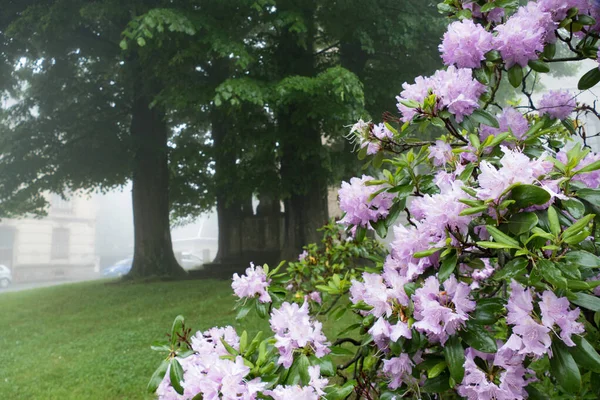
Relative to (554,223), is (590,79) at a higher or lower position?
higher

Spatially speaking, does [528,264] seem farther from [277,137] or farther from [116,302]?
[116,302]

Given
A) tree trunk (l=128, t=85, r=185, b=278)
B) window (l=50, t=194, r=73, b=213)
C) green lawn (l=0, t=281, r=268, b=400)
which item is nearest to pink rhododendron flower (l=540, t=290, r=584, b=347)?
green lawn (l=0, t=281, r=268, b=400)

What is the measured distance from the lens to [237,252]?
1403cm

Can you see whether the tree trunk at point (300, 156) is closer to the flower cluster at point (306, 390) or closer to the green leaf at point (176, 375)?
the green leaf at point (176, 375)

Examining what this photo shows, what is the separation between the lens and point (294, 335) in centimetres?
138

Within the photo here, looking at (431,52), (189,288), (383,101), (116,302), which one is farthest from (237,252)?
(431,52)

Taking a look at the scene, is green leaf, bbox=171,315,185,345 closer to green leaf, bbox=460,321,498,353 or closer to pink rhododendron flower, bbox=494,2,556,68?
green leaf, bbox=460,321,498,353

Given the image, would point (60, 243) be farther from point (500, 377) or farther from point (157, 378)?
point (500, 377)

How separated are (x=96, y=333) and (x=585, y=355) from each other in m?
7.14

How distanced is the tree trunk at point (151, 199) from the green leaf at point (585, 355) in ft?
38.6

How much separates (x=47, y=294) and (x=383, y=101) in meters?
10.5

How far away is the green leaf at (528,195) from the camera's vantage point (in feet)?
3.40

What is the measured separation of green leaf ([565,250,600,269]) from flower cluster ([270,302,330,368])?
0.73m

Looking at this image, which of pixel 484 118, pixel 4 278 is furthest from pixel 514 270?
pixel 4 278
